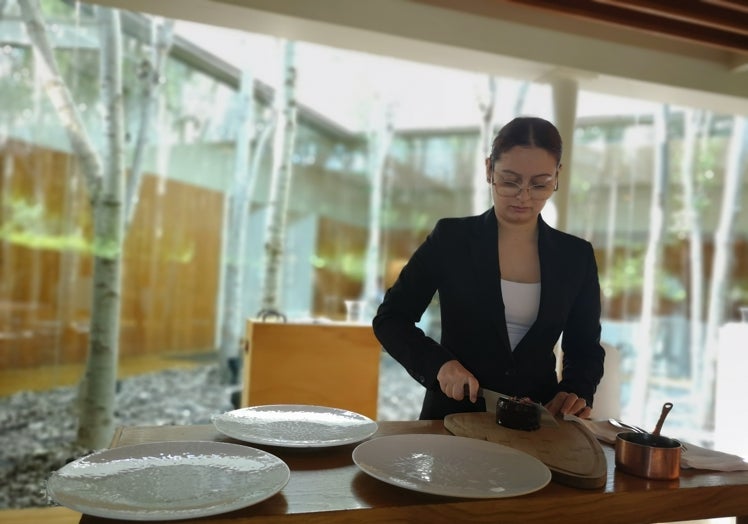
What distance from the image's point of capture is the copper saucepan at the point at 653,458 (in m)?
1.13

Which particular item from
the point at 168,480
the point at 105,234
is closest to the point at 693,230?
the point at 105,234

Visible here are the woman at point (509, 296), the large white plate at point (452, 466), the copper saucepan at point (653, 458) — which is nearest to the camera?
the large white plate at point (452, 466)

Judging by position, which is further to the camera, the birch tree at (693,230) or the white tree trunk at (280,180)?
the birch tree at (693,230)

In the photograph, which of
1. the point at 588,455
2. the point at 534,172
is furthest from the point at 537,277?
the point at 588,455

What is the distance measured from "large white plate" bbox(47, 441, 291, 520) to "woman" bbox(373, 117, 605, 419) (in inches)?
23.0

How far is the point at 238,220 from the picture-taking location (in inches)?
187

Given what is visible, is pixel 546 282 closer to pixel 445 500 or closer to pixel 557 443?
pixel 557 443

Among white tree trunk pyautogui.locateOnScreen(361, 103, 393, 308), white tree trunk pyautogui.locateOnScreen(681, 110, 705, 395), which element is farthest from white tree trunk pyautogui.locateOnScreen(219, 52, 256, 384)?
white tree trunk pyautogui.locateOnScreen(681, 110, 705, 395)

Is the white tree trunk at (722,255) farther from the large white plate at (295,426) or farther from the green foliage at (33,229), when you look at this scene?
the green foliage at (33,229)

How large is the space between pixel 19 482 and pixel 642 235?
572 centimetres

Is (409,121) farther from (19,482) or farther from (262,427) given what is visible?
(262,427)

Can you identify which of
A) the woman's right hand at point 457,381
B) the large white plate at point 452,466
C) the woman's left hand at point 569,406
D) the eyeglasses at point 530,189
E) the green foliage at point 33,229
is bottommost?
the large white plate at point 452,466

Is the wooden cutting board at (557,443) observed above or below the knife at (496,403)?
below

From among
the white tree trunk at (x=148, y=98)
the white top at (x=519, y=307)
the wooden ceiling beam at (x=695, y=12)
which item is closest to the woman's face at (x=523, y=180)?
the white top at (x=519, y=307)
